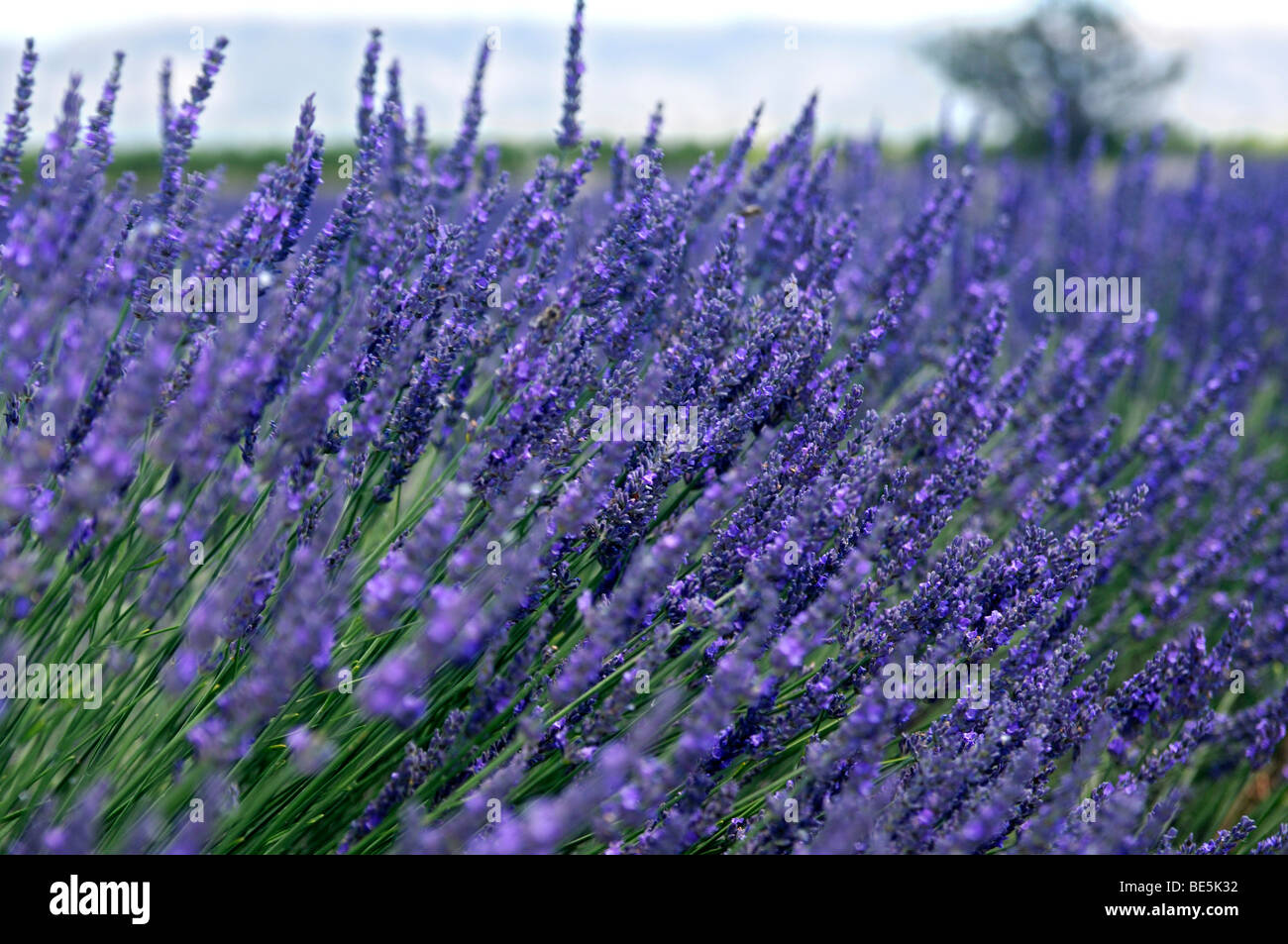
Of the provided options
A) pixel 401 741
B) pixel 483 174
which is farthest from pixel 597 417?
pixel 483 174

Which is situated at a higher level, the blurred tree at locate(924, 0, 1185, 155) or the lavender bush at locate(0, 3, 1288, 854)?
the blurred tree at locate(924, 0, 1185, 155)

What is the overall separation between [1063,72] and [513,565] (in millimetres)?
19109

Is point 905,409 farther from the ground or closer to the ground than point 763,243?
closer to the ground

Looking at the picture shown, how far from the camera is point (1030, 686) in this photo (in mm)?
1580

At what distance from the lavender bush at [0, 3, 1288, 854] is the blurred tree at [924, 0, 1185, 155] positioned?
651 inches

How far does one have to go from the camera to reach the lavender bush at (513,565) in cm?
117

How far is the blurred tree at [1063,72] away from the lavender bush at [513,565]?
1654 centimetres

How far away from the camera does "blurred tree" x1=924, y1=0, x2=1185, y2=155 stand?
17.3 m

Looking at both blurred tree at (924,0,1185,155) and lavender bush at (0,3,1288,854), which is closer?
lavender bush at (0,3,1288,854)

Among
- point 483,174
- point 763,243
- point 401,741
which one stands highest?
point 483,174

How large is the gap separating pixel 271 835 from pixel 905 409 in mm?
1682

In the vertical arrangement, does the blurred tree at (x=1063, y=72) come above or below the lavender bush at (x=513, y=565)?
above

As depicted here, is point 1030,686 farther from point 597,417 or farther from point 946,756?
point 597,417

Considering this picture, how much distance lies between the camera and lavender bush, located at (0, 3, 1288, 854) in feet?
3.85
